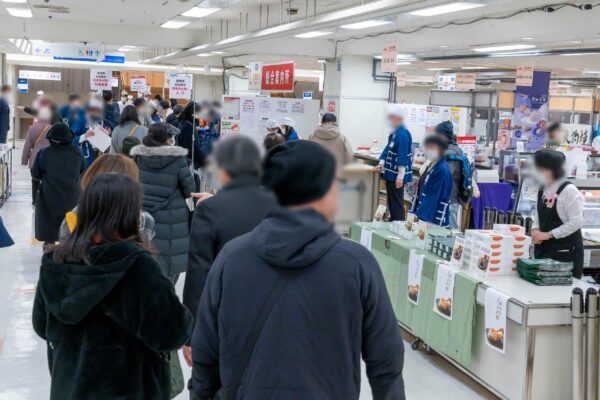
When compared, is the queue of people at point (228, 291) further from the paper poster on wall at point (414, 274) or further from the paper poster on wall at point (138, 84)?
the paper poster on wall at point (138, 84)

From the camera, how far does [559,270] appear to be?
436 cm

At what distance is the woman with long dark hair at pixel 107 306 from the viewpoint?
2.22 meters

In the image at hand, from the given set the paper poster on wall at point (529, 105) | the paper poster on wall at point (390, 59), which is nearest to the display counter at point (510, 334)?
the paper poster on wall at point (390, 59)

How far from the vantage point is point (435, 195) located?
5.94 meters

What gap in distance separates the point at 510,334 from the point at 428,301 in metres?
0.85

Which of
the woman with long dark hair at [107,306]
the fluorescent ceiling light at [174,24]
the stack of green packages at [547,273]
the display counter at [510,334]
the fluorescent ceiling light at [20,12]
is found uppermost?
the fluorescent ceiling light at [174,24]

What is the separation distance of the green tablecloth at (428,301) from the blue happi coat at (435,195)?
1.06ft

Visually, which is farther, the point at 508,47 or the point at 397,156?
the point at 508,47

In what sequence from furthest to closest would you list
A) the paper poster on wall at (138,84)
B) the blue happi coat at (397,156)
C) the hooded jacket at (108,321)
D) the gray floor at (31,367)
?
the paper poster on wall at (138,84) → the blue happi coat at (397,156) → the gray floor at (31,367) → the hooded jacket at (108,321)

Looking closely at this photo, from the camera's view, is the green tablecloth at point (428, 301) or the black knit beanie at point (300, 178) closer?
the black knit beanie at point (300, 178)

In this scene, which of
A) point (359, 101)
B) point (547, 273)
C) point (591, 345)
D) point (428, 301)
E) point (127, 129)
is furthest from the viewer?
point (359, 101)

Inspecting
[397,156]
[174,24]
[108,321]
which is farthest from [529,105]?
[108,321]

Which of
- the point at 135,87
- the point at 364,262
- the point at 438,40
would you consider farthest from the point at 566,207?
the point at 135,87

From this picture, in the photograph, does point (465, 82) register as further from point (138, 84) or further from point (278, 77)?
point (138, 84)
